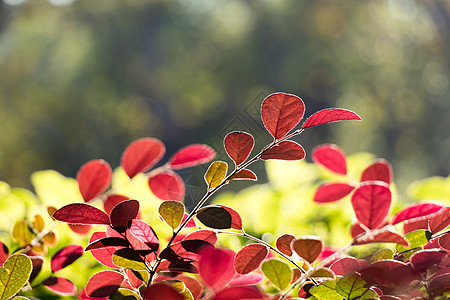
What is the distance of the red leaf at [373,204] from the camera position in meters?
0.35

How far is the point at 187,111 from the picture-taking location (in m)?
12.8

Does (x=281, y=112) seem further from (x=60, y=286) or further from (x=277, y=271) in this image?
(x=60, y=286)

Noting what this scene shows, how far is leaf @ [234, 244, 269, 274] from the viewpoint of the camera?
36cm

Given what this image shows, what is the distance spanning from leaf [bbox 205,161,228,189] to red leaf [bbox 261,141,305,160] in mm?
36

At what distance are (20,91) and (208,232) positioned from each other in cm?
1173

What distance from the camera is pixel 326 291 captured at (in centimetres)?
34

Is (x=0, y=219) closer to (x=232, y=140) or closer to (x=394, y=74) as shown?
(x=232, y=140)

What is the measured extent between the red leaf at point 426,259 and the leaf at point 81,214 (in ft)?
0.76

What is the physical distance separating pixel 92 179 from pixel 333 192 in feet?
0.91

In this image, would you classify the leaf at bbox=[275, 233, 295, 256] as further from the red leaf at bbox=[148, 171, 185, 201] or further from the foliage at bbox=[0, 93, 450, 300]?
the red leaf at bbox=[148, 171, 185, 201]

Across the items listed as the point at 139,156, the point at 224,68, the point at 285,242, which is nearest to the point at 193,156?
the point at 139,156

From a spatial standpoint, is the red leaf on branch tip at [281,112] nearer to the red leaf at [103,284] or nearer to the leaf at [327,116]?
the leaf at [327,116]

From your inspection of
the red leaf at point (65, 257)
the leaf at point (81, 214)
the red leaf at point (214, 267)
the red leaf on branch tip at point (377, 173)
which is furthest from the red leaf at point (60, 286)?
the red leaf on branch tip at point (377, 173)

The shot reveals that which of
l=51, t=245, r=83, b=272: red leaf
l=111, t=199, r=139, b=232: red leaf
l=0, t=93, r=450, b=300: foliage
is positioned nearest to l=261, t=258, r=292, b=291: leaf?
l=0, t=93, r=450, b=300: foliage
